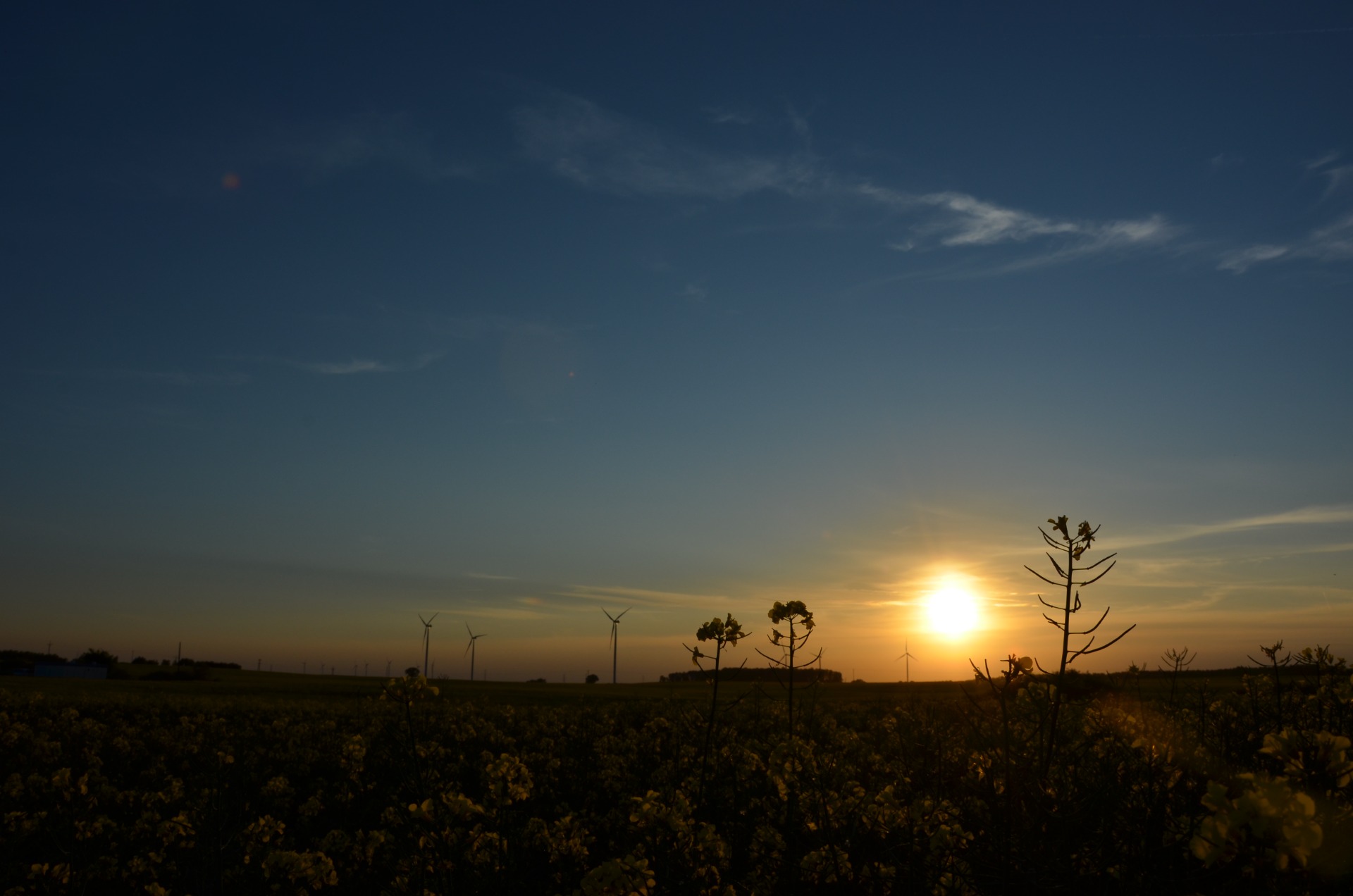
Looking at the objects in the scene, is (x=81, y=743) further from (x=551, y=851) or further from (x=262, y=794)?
(x=551, y=851)

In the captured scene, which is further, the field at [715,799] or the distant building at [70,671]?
the distant building at [70,671]

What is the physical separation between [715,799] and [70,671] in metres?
82.4

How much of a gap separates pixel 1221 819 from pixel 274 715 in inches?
1139

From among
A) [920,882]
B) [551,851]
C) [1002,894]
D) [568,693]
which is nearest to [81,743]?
[551,851]

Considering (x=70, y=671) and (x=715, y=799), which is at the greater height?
(x=715, y=799)

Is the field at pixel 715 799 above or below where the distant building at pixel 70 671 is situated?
above

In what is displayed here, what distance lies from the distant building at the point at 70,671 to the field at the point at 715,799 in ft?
187

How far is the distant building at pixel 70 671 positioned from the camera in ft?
Answer: 237

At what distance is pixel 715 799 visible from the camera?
461 inches

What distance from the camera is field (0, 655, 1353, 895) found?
12.9 ft

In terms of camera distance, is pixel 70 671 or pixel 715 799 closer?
pixel 715 799

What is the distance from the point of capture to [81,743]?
68.6 ft

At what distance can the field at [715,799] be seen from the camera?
3.95 meters

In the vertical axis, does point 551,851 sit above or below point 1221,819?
below
